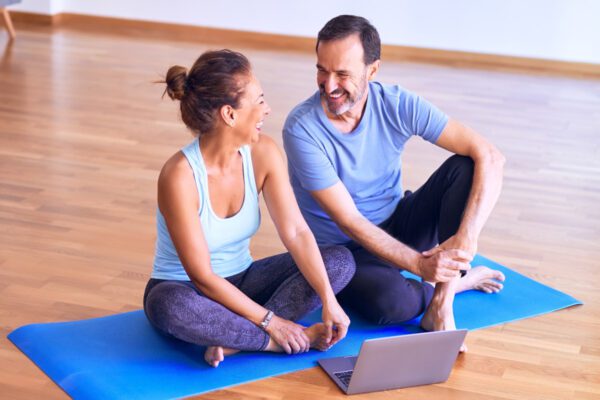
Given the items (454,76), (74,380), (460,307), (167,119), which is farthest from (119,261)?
(454,76)

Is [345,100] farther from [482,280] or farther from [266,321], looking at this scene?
[482,280]

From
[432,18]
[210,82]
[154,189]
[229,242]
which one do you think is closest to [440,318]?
[229,242]

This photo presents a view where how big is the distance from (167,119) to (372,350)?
2.78 metres

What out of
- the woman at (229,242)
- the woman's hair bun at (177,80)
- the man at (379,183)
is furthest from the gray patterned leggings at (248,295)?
the woman's hair bun at (177,80)

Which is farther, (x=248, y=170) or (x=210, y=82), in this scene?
(x=248, y=170)

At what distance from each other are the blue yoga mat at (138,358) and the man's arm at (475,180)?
0.97 feet

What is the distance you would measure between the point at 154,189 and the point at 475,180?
1.49m

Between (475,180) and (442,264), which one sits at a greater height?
(475,180)

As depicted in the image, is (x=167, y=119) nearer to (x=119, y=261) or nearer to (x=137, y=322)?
(x=119, y=261)

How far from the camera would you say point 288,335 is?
229cm

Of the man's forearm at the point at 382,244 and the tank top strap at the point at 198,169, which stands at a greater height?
the tank top strap at the point at 198,169

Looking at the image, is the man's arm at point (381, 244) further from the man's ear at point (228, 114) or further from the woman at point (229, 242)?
the man's ear at point (228, 114)

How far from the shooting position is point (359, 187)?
2572mm

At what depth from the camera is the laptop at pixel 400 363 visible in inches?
83.4
